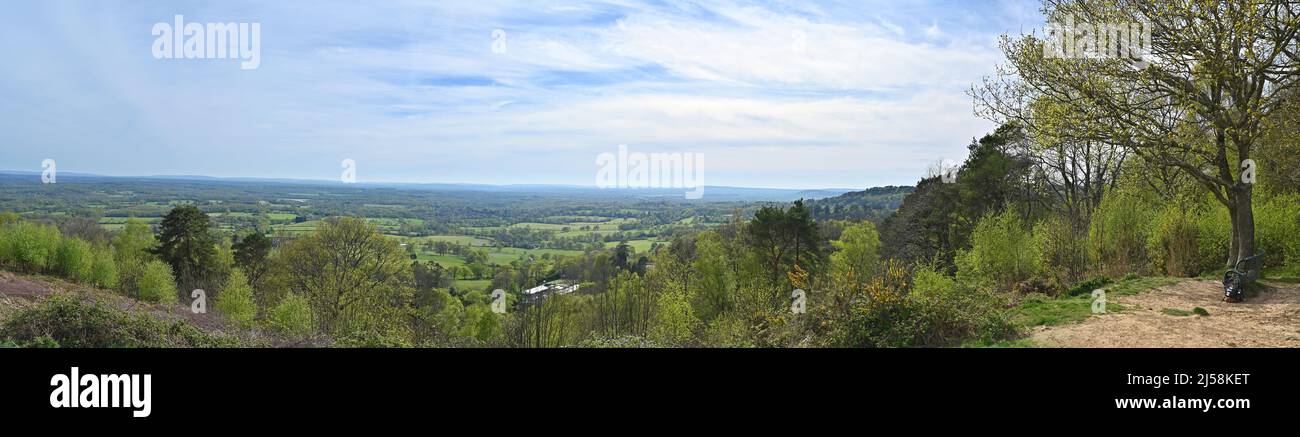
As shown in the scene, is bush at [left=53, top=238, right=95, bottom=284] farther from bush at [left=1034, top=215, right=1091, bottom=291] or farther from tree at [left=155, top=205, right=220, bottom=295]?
bush at [left=1034, top=215, right=1091, bottom=291]

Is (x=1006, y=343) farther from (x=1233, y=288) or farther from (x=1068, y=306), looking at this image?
(x=1233, y=288)

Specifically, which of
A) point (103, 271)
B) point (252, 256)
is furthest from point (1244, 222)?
point (103, 271)

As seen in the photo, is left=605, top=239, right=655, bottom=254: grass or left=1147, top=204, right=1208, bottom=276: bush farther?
left=605, top=239, right=655, bottom=254: grass

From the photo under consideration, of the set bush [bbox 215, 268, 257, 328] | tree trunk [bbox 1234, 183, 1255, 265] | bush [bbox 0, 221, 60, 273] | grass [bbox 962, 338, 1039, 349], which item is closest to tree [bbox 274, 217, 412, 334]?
bush [bbox 215, 268, 257, 328]
